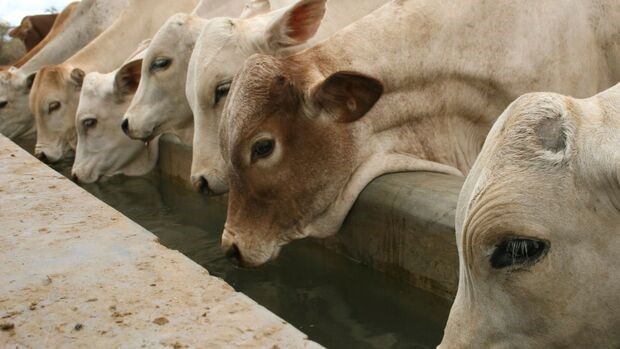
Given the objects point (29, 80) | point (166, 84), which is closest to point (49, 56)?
point (29, 80)

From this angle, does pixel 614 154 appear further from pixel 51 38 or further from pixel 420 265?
pixel 51 38

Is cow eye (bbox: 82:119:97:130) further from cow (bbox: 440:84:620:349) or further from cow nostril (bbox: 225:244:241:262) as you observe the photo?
cow (bbox: 440:84:620:349)

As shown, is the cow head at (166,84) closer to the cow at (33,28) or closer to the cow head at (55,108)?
the cow head at (55,108)

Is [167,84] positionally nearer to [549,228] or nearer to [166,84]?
[166,84]

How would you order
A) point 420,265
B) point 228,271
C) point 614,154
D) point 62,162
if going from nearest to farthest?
point 614,154 < point 420,265 < point 228,271 < point 62,162

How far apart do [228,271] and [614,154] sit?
240 cm

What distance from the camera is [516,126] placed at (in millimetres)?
1974

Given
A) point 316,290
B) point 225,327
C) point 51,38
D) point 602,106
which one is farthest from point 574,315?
point 51,38

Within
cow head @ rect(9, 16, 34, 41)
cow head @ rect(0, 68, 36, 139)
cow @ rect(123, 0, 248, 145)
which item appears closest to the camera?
cow @ rect(123, 0, 248, 145)

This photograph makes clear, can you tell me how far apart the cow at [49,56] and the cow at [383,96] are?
5.32 metres

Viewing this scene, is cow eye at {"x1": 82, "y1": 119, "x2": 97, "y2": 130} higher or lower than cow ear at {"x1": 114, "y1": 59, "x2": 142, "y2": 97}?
Result: lower

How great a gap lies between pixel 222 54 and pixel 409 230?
169 cm

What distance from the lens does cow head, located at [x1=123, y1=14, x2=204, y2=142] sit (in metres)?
5.27

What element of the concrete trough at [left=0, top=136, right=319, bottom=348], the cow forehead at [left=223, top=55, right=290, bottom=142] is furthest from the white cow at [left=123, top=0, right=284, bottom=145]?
the concrete trough at [left=0, top=136, right=319, bottom=348]
